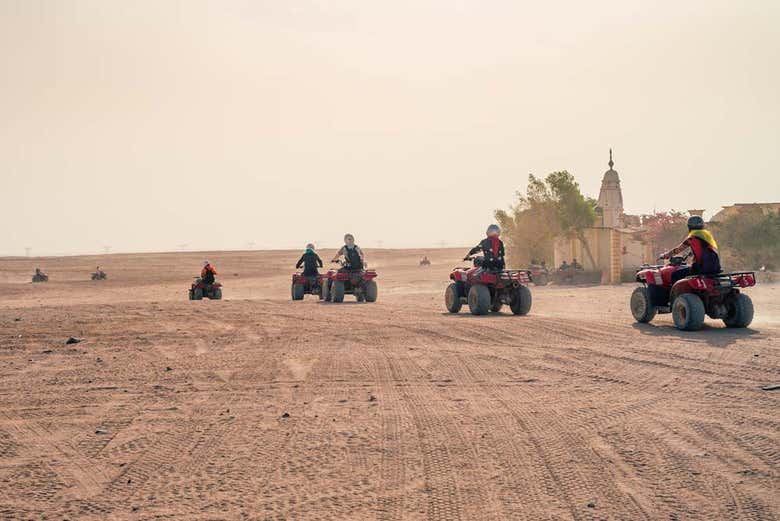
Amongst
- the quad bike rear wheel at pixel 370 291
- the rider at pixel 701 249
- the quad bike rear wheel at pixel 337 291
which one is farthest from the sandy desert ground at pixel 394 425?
the quad bike rear wheel at pixel 370 291

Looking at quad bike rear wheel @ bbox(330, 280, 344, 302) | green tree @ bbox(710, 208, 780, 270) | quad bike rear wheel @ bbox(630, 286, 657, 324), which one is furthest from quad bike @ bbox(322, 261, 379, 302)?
green tree @ bbox(710, 208, 780, 270)

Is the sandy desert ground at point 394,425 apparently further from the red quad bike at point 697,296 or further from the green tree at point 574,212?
the green tree at point 574,212

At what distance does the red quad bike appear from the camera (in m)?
15.6

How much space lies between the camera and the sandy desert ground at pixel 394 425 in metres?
5.87

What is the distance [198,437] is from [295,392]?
234 cm

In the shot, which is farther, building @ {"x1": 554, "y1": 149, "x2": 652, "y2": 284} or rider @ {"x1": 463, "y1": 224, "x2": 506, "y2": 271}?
building @ {"x1": 554, "y1": 149, "x2": 652, "y2": 284}

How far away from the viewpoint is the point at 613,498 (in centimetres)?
584

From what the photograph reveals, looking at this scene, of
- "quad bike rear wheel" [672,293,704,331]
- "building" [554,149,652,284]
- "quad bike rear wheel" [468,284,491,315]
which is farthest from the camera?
"building" [554,149,652,284]

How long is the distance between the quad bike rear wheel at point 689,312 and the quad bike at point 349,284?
40.4ft

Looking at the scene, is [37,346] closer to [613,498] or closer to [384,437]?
[384,437]

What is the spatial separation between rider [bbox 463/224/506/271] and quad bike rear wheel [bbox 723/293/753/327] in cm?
572

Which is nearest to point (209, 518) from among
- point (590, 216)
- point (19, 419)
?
point (19, 419)

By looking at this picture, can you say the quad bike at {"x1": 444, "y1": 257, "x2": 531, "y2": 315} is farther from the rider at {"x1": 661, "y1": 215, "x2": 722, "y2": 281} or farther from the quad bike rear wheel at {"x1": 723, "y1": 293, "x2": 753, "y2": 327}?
the quad bike rear wheel at {"x1": 723, "y1": 293, "x2": 753, "y2": 327}

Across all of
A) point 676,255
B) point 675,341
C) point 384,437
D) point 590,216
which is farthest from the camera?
point 590,216
